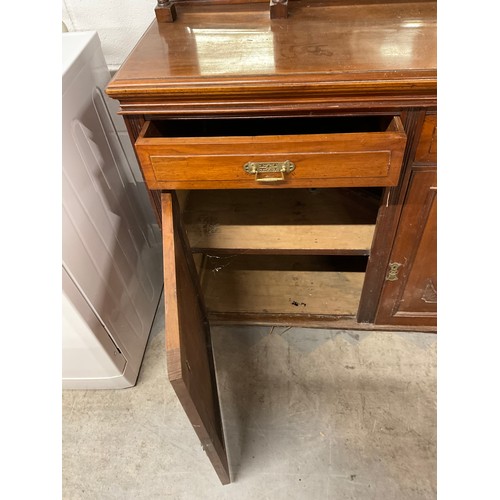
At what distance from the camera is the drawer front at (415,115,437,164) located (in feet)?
1.95

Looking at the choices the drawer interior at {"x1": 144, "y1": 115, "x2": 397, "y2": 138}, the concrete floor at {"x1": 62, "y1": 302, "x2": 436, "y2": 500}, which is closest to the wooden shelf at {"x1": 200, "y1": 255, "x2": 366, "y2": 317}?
the concrete floor at {"x1": 62, "y1": 302, "x2": 436, "y2": 500}

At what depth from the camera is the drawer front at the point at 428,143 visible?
594mm

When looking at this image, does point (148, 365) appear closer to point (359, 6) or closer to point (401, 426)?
point (401, 426)

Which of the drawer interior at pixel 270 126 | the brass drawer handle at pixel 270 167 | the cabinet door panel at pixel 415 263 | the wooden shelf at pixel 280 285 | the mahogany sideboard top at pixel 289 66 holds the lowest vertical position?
the wooden shelf at pixel 280 285

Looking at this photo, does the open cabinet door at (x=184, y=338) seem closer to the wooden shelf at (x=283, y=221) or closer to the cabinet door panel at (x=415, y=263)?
the wooden shelf at (x=283, y=221)

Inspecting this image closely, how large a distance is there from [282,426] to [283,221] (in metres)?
0.48

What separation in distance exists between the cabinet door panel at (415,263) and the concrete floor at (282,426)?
5.2 inches

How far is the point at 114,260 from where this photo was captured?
880 mm

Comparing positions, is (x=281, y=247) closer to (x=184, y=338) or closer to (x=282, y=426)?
(x=184, y=338)

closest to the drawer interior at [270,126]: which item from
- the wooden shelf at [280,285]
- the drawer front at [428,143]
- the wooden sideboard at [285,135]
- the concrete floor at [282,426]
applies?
the wooden sideboard at [285,135]

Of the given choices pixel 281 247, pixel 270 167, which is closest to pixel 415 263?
pixel 281 247

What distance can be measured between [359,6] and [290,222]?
433 millimetres

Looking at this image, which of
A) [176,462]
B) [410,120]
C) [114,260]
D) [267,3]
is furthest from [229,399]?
[267,3]

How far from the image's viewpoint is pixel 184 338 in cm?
60
